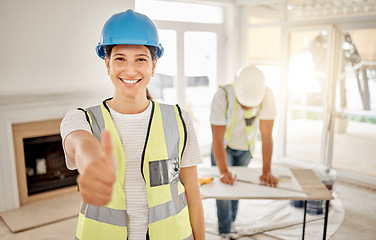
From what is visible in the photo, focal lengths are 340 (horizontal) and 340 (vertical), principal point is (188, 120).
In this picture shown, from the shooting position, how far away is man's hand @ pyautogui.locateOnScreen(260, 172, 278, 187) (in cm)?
238

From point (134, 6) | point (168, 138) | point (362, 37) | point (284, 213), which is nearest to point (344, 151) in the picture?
point (362, 37)

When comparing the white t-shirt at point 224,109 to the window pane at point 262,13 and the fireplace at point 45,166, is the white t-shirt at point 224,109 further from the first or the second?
the window pane at point 262,13

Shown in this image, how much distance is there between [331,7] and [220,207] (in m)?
3.07

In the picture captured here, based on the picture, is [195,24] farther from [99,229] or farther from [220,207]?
[99,229]

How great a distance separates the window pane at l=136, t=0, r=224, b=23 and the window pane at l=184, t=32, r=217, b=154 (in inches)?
9.2

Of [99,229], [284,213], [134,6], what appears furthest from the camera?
[134,6]

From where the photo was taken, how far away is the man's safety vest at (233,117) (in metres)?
2.62

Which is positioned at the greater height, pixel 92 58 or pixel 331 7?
pixel 331 7

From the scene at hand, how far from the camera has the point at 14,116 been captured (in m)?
3.55

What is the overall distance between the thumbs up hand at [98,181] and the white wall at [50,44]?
10.8 feet

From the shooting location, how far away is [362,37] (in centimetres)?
416

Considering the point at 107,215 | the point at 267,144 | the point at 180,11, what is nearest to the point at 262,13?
the point at 180,11

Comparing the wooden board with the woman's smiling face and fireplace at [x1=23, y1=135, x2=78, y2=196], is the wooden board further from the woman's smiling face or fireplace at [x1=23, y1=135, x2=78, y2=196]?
fireplace at [x1=23, y1=135, x2=78, y2=196]

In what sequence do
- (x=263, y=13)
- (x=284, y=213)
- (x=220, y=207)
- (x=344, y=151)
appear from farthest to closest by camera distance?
(x=263, y=13) < (x=344, y=151) < (x=284, y=213) < (x=220, y=207)
